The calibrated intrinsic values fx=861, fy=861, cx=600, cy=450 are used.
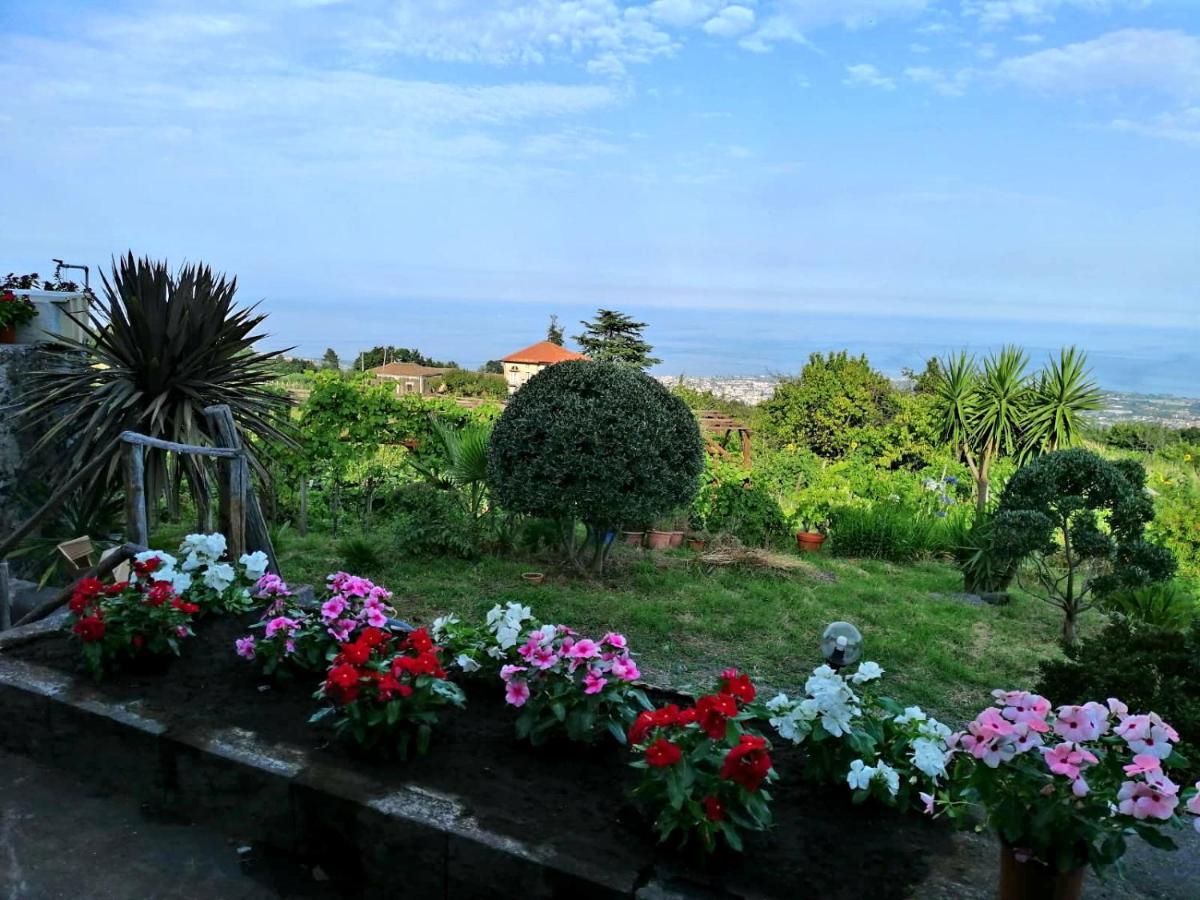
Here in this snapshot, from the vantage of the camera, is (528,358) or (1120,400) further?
(528,358)

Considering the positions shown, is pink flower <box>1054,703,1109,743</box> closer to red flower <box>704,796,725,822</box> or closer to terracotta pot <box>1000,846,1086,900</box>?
terracotta pot <box>1000,846,1086,900</box>

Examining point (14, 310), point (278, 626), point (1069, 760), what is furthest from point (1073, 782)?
point (14, 310)

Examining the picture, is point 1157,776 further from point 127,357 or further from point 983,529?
point 127,357

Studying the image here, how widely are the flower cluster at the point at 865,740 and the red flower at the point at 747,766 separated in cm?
36

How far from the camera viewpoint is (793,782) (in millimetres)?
2617

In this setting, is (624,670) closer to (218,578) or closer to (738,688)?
(738,688)

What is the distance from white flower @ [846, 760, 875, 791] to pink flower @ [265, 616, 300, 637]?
6.75 feet

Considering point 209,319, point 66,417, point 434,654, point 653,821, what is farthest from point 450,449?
point 653,821

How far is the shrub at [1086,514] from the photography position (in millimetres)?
5148

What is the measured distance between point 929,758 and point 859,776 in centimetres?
19

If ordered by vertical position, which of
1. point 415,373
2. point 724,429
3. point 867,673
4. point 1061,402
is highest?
point 1061,402

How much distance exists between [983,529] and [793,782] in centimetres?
520

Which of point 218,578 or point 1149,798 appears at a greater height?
point 1149,798

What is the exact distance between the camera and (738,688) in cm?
239
